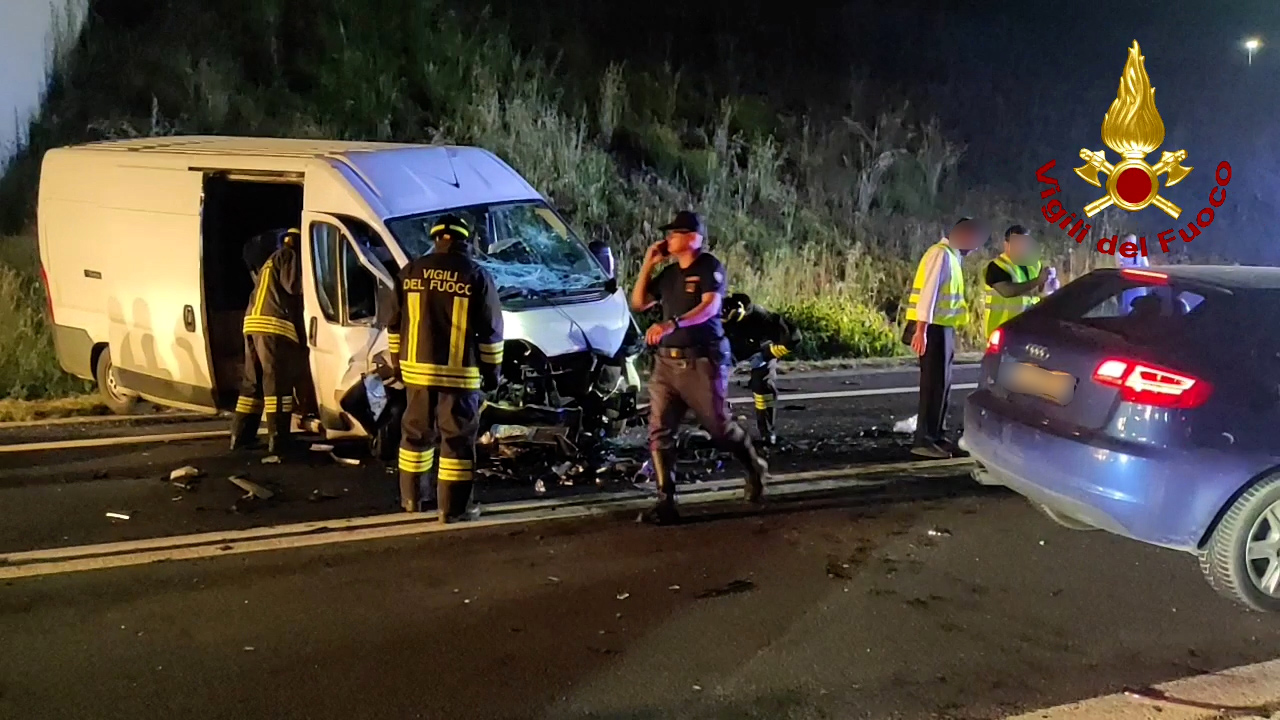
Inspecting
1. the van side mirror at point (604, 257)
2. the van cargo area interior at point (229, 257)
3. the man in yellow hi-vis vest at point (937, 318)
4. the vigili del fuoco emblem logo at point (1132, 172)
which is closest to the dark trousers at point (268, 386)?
the van cargo area interior at point (229, 257)

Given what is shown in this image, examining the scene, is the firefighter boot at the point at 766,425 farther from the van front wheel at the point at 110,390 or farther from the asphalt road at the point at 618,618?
the van front wheel at the point at 110,390

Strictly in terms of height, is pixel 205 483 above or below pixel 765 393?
below

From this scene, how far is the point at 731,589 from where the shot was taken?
5.46m

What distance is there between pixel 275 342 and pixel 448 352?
81.1 inches

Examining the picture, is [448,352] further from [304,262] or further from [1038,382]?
[1038,382]

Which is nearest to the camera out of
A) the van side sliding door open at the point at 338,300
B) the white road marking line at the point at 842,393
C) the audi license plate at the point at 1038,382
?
the audi license plate at the point at 1038,382

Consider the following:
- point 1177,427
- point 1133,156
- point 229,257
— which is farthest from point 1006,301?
point 1133,156

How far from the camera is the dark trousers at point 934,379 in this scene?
8.04 meters

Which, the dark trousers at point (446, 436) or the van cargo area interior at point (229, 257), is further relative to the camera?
the van cargo area interior at point (229, 257)

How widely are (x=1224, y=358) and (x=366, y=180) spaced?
16.6 feet

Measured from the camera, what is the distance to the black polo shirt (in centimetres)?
631

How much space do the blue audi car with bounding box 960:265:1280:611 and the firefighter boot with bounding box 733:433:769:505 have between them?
4.92 feet

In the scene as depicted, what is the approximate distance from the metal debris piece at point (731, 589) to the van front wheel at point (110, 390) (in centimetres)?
561

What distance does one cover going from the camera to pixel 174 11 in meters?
16.9
